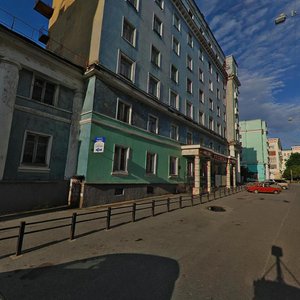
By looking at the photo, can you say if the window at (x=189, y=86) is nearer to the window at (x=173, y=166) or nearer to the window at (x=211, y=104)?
the window at (x=211, y=104)

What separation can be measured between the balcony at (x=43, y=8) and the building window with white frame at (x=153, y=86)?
13.4 metres

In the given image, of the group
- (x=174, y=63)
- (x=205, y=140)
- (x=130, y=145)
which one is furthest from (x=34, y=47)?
(x=205, y=140)

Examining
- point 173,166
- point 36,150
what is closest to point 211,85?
point 173,166

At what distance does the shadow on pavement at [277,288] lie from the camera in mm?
3826

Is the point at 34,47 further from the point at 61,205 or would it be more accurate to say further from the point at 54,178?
the point at 61,205

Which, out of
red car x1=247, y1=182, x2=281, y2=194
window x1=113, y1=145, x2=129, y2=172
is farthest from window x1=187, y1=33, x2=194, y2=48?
red car x1=247, y1=182, x2=281, y2=194

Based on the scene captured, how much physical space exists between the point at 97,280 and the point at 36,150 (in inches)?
380

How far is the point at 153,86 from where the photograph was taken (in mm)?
19375

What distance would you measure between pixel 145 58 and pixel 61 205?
13.9 metres

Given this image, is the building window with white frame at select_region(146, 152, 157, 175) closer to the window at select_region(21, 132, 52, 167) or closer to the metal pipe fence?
the metal pipe fence

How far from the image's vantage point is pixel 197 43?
28.5 metres

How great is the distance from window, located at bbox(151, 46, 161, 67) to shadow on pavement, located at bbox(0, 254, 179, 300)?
1802cm

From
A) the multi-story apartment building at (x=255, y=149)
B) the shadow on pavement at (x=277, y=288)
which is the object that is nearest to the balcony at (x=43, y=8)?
the shadow on pavement at (x=277, y=288)

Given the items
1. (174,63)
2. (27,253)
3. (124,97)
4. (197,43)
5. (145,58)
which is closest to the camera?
(27,253)
